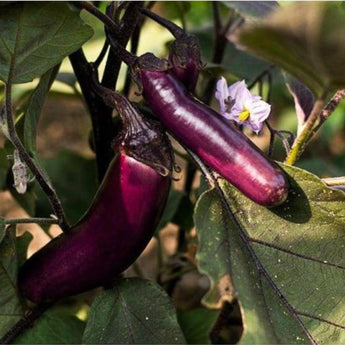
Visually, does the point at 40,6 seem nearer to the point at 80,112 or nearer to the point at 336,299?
the point at 336,299

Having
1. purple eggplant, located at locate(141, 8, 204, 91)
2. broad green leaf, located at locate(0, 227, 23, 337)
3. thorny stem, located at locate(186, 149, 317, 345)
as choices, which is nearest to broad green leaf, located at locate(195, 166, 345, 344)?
thorny stem, located at locate(186, 149, 317, 345)

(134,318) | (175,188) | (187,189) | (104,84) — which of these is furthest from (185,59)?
(175,188)

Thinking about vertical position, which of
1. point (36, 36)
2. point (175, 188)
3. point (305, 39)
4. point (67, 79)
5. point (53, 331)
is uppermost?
point (305, 39)

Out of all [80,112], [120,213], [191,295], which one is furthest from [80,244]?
[80,112]

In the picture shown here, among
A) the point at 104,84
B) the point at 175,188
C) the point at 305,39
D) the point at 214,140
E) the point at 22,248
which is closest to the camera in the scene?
the point at 305,39

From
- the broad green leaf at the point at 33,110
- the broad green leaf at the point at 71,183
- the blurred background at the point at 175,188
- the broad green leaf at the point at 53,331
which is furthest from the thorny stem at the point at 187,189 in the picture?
the broad green leaf at the point at 33,110

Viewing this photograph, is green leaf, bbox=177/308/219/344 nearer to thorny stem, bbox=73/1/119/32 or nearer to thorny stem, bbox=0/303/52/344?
thorny stem, bbox=0/303/52/344

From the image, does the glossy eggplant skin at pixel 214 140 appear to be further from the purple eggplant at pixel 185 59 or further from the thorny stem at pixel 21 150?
the thorny stem at pixel 21 150

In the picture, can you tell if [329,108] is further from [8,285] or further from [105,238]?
[8,285]
